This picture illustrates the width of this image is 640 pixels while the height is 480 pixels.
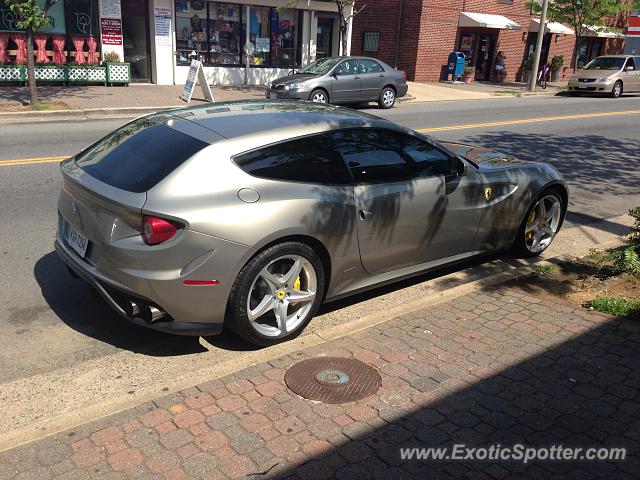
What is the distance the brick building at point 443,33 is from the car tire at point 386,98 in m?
10.3

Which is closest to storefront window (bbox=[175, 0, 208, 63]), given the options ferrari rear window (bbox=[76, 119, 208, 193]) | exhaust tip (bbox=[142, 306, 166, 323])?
ferrari rear window (bbox=[76, 119, 208, 193])

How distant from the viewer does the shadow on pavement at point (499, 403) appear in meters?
2.95

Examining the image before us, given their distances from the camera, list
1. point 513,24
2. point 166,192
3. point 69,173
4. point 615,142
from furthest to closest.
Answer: point 513,24, point 615,142, point 69,173, point 166,192

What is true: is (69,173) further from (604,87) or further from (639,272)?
(604,87)

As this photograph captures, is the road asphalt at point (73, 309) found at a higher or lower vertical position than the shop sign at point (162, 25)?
lower

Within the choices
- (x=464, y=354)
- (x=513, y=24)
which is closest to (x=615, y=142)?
(x=464, y=354)

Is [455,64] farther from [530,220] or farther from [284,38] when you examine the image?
[530,220]

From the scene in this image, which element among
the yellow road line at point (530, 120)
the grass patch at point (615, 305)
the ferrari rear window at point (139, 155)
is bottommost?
the grass patch at point (615, 305)

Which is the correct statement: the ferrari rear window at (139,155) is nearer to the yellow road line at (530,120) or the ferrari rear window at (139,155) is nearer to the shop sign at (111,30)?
the yellow road line at (530,120)

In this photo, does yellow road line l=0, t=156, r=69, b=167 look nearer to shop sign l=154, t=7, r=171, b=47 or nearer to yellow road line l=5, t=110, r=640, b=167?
yellow road line l=5, t=110, r=640, b=167

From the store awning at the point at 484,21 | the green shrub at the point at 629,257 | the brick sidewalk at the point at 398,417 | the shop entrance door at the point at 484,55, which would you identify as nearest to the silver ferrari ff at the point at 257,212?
the brick sidewalk at the point at 398,417

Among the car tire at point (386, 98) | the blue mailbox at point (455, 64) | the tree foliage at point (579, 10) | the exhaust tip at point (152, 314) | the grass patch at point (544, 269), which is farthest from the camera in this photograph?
the blue mailbox at point (455, 64)

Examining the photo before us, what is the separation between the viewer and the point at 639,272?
514cm

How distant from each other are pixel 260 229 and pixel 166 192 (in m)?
0.62
